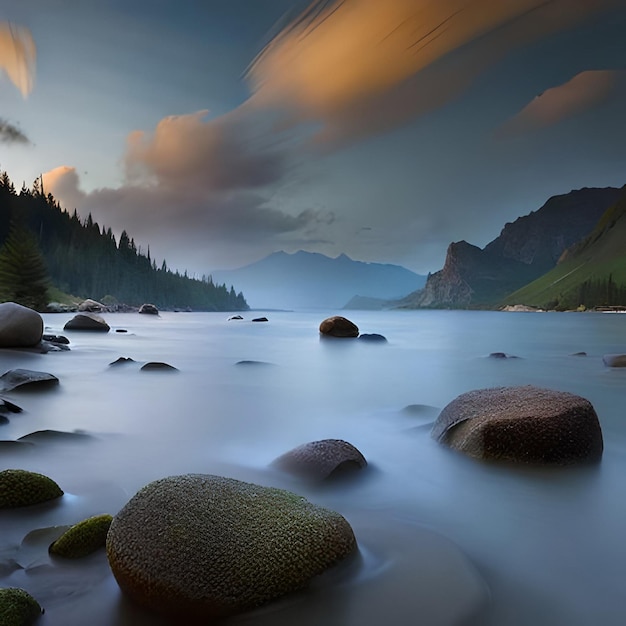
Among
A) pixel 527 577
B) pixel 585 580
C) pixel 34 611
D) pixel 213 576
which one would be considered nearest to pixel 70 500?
pixel 34 611

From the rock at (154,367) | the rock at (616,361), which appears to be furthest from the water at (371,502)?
the rock at (616,361)

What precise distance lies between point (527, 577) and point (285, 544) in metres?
1.67

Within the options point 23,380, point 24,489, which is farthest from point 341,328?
point 24,489

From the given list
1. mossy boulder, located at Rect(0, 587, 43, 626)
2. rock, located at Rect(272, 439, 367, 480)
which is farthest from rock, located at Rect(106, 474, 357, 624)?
rock, located at Rect(272, 439, 367, 480)

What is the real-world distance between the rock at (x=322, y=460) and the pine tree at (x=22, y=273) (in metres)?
60.8

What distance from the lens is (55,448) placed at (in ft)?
18.3

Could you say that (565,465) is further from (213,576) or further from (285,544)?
(213,576)

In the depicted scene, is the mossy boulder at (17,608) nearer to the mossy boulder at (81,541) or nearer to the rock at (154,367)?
the mossy boulder at (81,541)

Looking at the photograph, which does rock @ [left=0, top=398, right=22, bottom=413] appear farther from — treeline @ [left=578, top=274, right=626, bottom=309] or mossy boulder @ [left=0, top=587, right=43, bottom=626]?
treeline @ [left=578, top=274, right=626, bottom=309]

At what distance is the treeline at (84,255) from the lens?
325 feet

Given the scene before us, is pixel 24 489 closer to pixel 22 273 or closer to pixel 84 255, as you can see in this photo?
pixel 22 273

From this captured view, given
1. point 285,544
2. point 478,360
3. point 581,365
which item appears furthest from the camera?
point 478,360

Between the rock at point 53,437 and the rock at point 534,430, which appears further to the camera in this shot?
the rock at point 53,437

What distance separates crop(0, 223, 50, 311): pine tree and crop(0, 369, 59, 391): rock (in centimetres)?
5387
